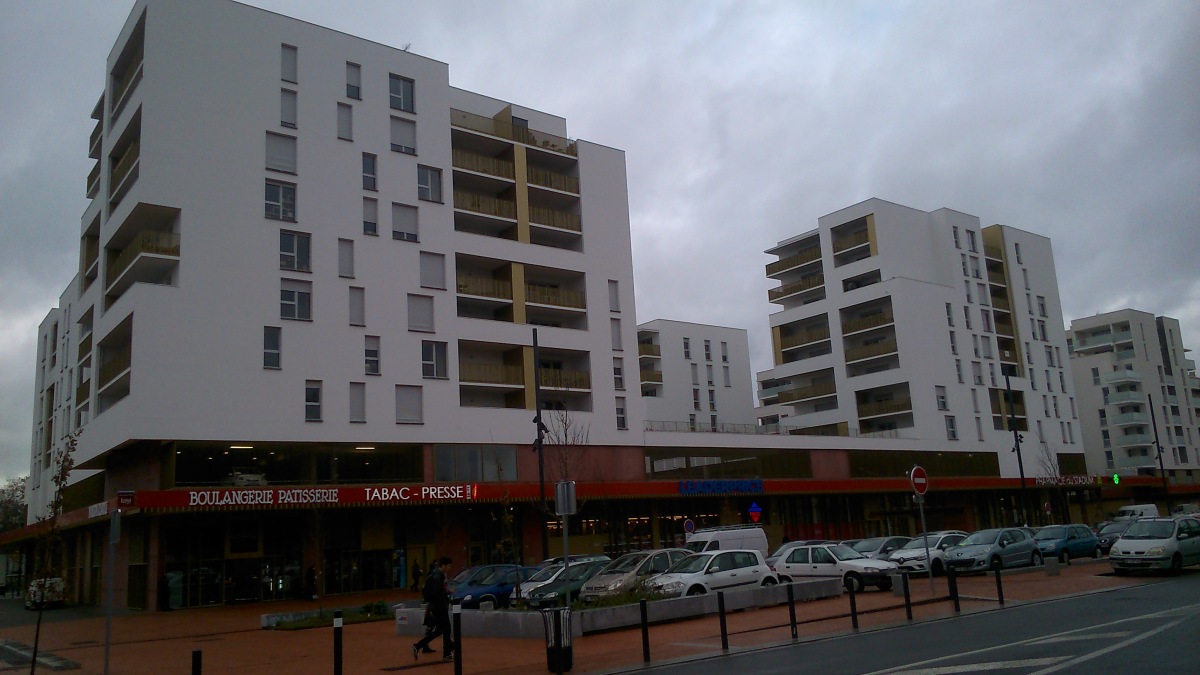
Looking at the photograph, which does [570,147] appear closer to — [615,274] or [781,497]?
[615,274]

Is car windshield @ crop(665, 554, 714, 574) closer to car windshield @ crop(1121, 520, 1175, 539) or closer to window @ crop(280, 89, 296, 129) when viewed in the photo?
car windshield @ crop(1121, 520, 1175, 539)

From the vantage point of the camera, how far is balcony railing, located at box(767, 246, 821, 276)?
251 ft

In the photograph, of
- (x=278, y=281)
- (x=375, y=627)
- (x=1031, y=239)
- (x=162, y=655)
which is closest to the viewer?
(x=162, y=655)

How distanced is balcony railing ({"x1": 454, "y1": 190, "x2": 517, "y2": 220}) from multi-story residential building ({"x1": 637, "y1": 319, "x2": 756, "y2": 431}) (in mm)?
31001

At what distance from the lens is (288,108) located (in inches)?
1695

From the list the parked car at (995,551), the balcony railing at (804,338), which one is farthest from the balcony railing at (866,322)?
the parked car at (995,551)

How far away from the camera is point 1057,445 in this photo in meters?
75.2

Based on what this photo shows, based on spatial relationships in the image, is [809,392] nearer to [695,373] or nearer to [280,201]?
[695,373]

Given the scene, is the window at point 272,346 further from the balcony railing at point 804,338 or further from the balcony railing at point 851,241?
the balcony railing at point 851,241

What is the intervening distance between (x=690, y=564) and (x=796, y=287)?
54906mm

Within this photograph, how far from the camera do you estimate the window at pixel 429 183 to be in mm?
46281

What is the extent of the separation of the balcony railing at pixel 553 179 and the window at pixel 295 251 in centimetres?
1342

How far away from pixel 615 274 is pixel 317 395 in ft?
61.2

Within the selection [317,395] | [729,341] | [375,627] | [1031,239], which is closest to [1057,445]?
[1031,239]
